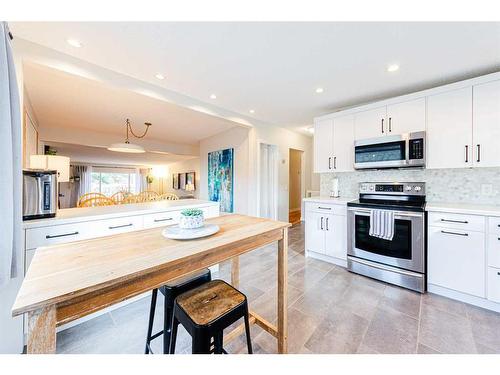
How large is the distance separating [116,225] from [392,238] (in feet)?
9.24

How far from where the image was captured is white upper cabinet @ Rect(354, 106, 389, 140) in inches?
104

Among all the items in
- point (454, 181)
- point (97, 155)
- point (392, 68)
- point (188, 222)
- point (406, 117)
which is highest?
point (392, 68)

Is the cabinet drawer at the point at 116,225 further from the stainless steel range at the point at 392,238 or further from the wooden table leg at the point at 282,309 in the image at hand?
the stainless steel range at the point at 392,238

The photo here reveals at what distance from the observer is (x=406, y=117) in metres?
2.47

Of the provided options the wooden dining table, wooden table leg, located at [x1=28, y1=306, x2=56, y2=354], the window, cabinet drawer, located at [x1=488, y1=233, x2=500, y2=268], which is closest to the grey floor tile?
cabinet drawer, located at [x1=488, y1=233, x2=500, y2=268]

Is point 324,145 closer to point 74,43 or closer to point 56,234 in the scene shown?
point 74,43

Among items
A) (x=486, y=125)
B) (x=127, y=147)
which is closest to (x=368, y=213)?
(x=486, y=125)

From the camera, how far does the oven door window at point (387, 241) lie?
2.14 m

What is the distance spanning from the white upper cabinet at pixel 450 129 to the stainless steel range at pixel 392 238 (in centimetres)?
41

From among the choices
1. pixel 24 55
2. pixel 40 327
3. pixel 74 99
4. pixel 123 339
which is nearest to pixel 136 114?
pixel 74 99

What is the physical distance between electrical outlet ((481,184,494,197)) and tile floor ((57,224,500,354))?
4.01ft

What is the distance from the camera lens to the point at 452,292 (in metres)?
1.97

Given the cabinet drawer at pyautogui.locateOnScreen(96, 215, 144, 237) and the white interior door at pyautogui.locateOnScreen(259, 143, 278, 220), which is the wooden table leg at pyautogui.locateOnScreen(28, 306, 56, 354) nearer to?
the cabinet drawer at pyautogui.locateOnScreen(96, 215, 144, 237)
